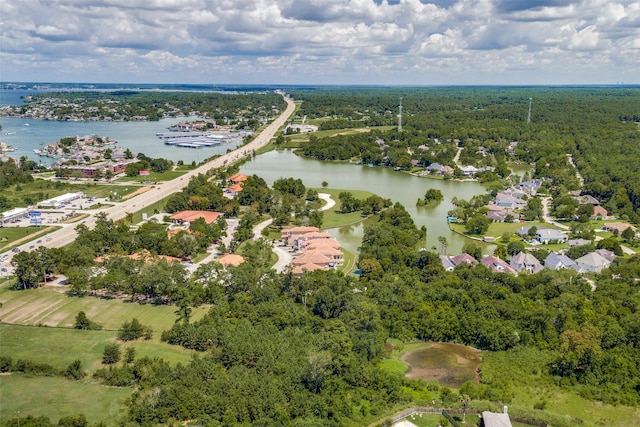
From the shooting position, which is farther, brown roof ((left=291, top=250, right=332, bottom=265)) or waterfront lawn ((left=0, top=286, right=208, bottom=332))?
brown roof ((left=291, top=250, right=332, bottom=265))

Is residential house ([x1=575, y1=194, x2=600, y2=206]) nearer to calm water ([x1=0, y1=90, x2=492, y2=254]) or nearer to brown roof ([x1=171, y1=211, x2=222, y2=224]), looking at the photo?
calm water ([x1=0, y1=90, x2=492, y2=254])

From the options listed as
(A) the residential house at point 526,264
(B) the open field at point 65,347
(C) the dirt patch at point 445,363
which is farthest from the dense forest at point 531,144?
(B) the open field at point 65,347

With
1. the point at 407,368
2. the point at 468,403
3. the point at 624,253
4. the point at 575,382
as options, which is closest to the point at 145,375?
the point at 407,368

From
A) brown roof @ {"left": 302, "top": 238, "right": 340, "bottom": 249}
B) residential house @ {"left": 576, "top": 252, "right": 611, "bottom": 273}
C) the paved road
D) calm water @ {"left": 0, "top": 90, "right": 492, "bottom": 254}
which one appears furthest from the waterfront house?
the paved road

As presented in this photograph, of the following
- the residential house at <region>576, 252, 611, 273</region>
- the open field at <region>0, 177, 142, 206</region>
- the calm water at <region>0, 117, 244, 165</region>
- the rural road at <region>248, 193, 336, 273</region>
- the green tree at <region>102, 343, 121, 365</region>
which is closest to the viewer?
the green tree at <region>102, 343, 121, 365</region>

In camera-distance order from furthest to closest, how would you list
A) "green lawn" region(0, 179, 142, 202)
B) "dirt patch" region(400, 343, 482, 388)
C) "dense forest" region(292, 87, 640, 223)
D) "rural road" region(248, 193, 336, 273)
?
1. "dense forest" region(292, 87, 640, 223)
2. "green lawn" region(0, 179, 142, 202)
3. "rural road" region(248, 193, 336, 273)
4. "dirt patch" region(400, 343, 482, 388)

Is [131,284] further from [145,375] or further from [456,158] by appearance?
[456,158]

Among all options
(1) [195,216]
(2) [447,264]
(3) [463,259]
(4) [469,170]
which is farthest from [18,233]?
(4) [469,170]
